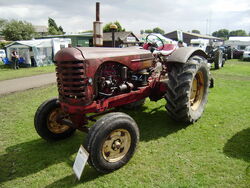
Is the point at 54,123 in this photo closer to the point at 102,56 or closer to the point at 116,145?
the point at 116,145

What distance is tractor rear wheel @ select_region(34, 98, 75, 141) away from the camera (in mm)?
3469

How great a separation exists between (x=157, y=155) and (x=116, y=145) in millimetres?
766

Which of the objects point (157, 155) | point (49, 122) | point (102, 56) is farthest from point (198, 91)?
point (49, 122)

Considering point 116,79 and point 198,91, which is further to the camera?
point 198,91

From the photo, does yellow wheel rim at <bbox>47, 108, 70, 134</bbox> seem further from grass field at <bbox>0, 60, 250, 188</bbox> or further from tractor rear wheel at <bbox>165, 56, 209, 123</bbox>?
tractor rear wheel at <bbox>165, 56, 209, 123</bbox>

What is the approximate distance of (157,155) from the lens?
10.6 ft

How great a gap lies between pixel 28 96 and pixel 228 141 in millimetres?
6119

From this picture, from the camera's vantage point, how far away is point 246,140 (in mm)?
3617

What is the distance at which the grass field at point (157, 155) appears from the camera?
8.84ft

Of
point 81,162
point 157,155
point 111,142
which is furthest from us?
point 157,155

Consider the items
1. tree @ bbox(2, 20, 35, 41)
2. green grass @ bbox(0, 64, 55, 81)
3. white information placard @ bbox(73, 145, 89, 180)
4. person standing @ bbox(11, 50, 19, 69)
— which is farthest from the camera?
tree @ bbox(2, 20, 35, 41)

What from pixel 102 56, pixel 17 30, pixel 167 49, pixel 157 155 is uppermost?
pixel 17 30

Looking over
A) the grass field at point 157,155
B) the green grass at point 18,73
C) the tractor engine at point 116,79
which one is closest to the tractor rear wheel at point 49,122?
the grass field at point 157,155

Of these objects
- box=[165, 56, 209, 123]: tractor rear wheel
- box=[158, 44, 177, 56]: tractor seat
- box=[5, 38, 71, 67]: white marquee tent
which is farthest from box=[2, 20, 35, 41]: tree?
box=[165, 56, 209, 123]: tractor rear wheel
